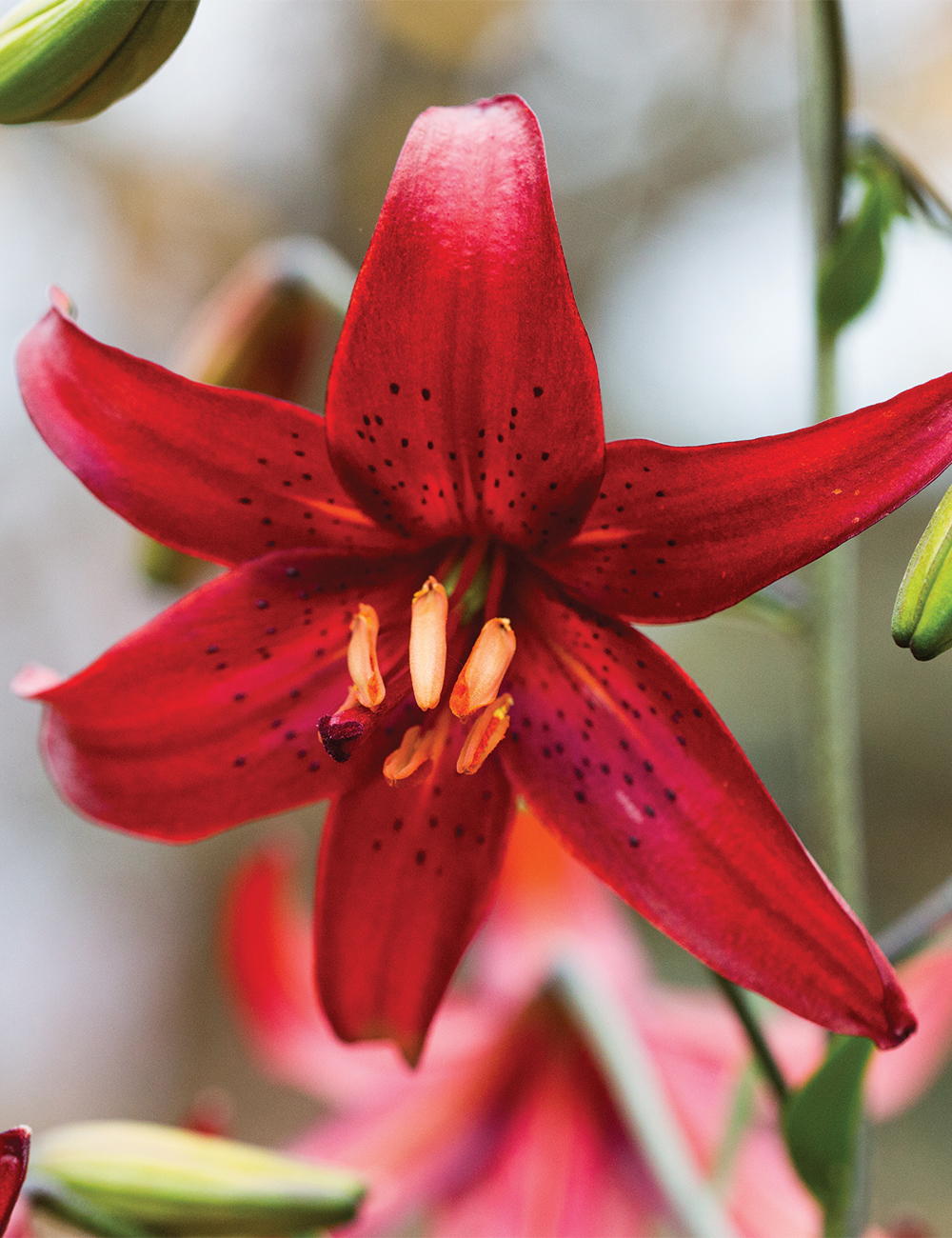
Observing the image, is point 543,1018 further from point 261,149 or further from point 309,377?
point 261,149

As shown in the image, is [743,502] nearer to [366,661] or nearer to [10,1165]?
[366,661]

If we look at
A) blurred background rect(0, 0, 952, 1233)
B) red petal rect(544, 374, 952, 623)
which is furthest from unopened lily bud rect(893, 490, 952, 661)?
blurred background rect(0, 0, 952, 1233)

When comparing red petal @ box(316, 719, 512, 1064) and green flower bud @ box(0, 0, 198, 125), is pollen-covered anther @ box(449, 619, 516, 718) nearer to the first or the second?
red petal @ box(316, 719, 512, 1064)

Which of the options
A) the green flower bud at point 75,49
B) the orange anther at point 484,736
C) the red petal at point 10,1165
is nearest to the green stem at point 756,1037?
the orange anther at point 484,736

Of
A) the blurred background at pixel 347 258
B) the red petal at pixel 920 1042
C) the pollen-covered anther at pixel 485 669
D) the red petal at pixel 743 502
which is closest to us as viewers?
the red petal at pixel 743 502

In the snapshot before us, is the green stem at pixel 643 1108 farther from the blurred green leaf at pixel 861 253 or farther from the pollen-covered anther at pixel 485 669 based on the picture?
the blurred green leaf at pixel 861 253
